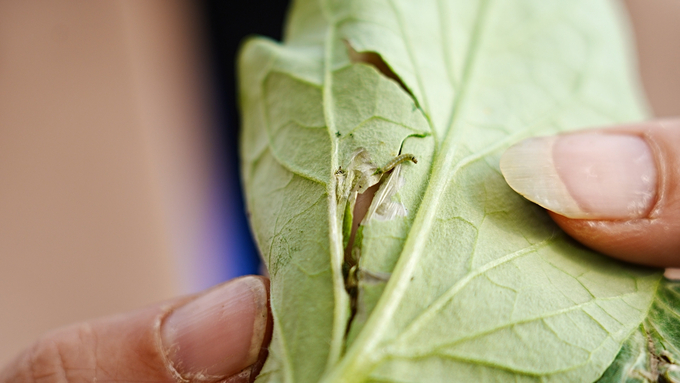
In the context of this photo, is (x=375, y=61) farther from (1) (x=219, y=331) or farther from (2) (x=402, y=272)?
(1) (x=219, y=331)

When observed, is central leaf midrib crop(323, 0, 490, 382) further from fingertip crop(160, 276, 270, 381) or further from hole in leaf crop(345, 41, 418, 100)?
fingertip crop(160, 276, 270, 381)

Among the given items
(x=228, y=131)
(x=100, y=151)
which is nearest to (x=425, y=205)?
(x=100, y=151)

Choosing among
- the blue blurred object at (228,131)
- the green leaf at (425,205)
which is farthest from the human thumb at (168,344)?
the blue blurred object at (228,131)

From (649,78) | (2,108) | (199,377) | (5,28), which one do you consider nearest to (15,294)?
(2,108)

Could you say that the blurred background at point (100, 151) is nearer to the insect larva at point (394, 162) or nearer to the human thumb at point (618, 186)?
the human thumb at point (618, 186)

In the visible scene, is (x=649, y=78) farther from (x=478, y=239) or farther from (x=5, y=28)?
(x=5, y=28)

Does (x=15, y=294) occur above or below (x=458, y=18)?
below

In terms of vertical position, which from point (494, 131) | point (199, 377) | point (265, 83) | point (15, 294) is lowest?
point (15, 294)
